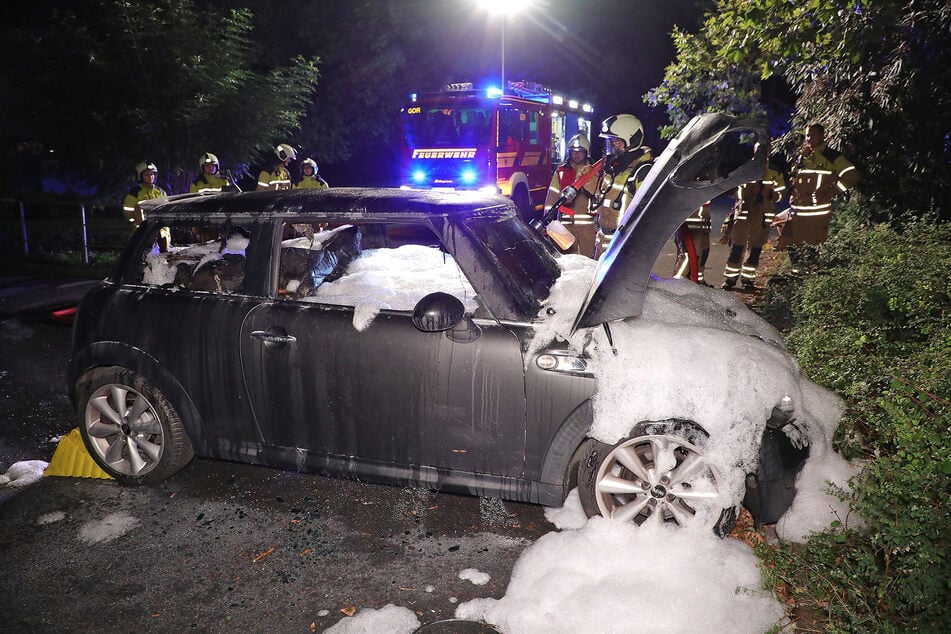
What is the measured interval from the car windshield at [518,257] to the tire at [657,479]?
0.81 meters

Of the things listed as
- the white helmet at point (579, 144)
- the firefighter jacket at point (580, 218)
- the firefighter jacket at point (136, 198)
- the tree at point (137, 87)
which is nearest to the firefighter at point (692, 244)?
the firefighter jacket at point (580, 218)

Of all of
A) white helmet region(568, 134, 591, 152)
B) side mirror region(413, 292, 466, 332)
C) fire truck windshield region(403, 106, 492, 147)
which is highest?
fire truck windshield region(403, 106, 492, 147)

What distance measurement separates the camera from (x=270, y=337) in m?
3.73

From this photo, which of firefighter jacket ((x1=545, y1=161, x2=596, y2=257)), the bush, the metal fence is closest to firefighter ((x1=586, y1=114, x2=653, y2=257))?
firefighter jacket ((x1=545, y1=161, x2=596, y2=257))

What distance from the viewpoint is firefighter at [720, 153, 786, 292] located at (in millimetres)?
9258

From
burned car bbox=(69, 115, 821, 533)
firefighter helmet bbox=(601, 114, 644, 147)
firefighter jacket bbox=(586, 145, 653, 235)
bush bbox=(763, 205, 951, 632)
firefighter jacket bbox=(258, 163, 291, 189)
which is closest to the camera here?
bush bbox=(763, 205, 951, 632)

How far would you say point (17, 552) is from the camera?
142 inches

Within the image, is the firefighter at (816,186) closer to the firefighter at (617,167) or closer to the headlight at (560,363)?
the firefighter at (617,167)

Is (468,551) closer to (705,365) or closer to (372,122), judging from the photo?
(705,365)

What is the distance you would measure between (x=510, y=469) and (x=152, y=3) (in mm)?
14218

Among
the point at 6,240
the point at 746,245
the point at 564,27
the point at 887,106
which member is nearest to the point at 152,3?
the point at 6,240

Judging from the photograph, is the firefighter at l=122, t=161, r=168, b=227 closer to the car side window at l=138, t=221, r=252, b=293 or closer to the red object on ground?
the red object on ground

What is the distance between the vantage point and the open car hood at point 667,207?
9.77 feet

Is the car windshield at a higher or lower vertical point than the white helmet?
lower
